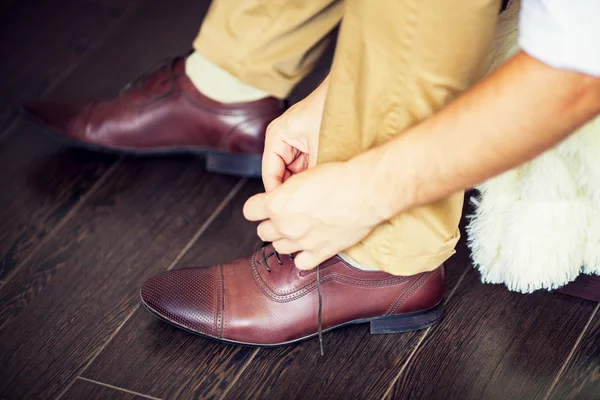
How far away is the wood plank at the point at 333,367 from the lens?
0.84m

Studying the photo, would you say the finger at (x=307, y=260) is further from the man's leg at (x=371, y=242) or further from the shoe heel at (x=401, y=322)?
the shoe heel at (x=401, y=322)

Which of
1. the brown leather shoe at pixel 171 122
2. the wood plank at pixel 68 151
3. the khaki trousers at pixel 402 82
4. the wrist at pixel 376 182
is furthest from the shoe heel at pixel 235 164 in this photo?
the wrist at pixel 376 182

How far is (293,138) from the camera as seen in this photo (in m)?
0.81

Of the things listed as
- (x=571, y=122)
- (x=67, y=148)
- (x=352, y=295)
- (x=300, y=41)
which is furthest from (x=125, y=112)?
(x=571, y=122)

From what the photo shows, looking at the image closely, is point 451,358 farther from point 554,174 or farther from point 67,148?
point 67,148

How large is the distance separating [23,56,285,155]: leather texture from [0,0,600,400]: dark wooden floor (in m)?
0.05

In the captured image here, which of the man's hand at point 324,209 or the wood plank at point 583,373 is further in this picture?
the wood plank at point 583,373

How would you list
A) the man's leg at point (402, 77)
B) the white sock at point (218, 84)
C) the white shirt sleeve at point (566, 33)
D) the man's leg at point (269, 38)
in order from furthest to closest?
the white sock at point (218, 84) → the man's leg at point (269, 38) → the man's leg at point (402, 77) → the white shirt sleeve at point (566, 33)

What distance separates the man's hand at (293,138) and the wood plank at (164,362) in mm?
268

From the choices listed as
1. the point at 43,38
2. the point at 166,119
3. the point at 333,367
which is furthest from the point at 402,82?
the point at 43,38

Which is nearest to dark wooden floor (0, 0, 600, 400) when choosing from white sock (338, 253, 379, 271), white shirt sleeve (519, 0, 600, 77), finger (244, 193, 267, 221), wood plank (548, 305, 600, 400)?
wood plank (548, 305, 600, 400)

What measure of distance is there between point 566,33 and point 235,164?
2.50 ft

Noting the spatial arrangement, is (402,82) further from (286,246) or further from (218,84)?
(218,84)

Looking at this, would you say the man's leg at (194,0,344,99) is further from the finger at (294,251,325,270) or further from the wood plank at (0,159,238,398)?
the finger at (294,251,325,270)
